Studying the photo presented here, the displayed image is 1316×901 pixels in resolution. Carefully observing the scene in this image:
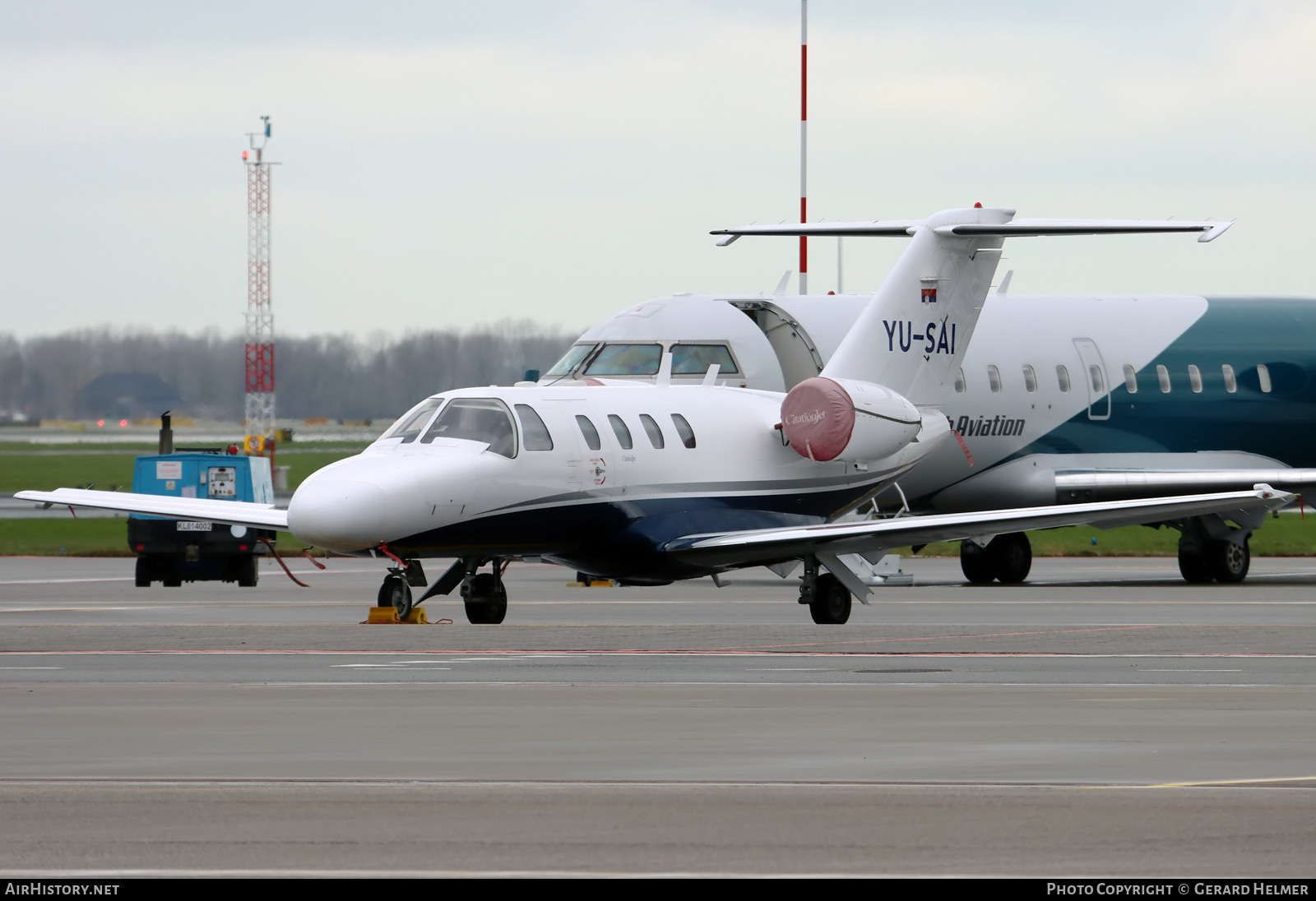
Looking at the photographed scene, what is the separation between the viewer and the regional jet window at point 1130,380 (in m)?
36.0

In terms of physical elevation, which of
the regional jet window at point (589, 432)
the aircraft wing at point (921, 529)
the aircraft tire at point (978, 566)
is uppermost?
the regional jet window at point (589, 432)

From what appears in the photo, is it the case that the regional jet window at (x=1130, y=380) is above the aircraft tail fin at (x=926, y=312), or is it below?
below

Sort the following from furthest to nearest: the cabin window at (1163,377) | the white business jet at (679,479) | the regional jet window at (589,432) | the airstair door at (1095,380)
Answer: the cabin window at (1163,377) < the airstair door at (1095,380) < the regional jet window at (589,432) < the white business jet at (679,479)

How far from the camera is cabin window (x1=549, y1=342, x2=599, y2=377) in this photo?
31.9 meters

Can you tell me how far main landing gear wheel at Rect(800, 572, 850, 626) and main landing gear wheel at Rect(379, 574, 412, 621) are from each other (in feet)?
14.5

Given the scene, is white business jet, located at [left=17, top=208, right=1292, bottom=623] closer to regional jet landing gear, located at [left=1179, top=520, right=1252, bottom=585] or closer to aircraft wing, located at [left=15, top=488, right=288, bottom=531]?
aircraft wing, located at [left=15, top=488, right=288, bottom=531]

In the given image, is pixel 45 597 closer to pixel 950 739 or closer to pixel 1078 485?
pixel 1078 485

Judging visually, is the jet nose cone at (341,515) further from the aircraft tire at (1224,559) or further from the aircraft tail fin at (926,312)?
the aircraft tire at (1224,559)

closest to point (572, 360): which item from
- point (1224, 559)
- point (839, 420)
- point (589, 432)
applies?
point (839, 420)

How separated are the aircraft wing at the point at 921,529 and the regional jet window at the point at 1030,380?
32.4ft

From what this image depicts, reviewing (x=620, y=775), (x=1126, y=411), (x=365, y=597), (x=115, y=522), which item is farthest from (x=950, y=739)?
(x=115, y=522)

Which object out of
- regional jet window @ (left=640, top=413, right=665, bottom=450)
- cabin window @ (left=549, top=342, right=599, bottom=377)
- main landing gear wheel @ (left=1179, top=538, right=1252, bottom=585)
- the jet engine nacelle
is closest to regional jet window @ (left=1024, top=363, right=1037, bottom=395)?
main landing gear wheel @ (left=1179, top=538, right=1252, bottom=585)

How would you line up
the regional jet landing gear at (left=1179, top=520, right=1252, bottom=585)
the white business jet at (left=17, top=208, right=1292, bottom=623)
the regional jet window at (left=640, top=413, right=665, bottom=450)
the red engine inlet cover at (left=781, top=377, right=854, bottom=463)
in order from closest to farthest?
the white business jet at (left=17, top=208, right=1292, bottom=623) → the regional jet window at (left=640, top=413, right=665, bottom=450) → the red engine inlet cover at (left=781, top=377, right=854, bottom=463) → the regional jet landing gear at (left=1179, top=520, right=1252, bottom=585)

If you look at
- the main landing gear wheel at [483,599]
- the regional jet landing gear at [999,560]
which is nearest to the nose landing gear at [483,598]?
the main landing gear wheel at [483,599]
